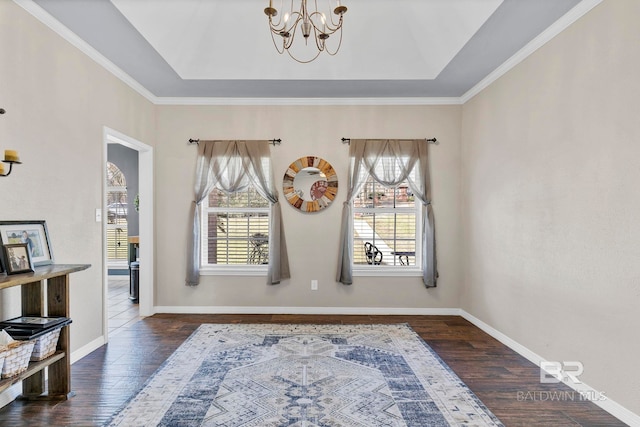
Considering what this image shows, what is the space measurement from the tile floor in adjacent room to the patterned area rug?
1.05 meters

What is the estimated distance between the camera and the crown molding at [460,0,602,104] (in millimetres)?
2424

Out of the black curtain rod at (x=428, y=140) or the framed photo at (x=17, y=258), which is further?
the black curtain rod at (x=428, y=140)

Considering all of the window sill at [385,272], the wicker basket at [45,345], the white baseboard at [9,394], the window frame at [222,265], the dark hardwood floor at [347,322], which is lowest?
the dark hardwood floor at [347,322]

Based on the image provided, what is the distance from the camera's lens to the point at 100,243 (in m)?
3.28

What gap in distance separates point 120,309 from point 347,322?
3.05 metres

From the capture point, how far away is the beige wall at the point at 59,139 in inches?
91.9

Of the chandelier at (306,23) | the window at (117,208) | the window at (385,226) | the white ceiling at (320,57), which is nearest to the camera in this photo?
the chandelier at (306,23)

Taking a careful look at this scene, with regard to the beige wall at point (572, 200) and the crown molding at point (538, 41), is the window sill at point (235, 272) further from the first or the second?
the crown molding at point (538, 41)

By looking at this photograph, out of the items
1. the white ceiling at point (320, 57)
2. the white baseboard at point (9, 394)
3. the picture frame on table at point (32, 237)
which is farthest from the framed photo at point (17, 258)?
the white ceiling at point (320, 57)

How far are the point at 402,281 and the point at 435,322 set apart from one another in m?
0.62

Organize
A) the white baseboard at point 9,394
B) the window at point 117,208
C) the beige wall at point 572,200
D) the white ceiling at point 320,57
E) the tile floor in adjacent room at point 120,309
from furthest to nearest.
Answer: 1. the window at point 117,208
2. the tile floor in adjacent room at point 120,309
3. the white ceiling at point 320,57
4. the white baseboard at point 9,394
5. the beige wall at point 572,200

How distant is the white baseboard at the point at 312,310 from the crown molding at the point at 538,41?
271 centimetres

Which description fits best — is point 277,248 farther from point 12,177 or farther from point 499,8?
point 499,8

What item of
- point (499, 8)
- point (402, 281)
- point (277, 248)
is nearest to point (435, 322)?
point (402, 281)
